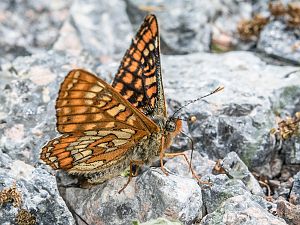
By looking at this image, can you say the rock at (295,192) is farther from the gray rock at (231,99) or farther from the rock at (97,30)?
the rock at (97,30)

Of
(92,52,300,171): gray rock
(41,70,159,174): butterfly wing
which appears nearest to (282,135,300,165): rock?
(92,52,300,171): gray rock

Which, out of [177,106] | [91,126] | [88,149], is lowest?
[88,149]

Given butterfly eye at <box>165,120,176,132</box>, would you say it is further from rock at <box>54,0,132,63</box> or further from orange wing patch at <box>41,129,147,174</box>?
rock at <box>54,0,132,63</box>

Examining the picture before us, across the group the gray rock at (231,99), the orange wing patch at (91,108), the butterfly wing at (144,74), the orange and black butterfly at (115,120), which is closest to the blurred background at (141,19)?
the gray rock at (231,99)

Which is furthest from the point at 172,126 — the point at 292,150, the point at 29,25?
the point at 29,25

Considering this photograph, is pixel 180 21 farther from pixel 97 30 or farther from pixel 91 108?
pixel 91 108

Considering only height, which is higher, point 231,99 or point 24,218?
point 231,99
